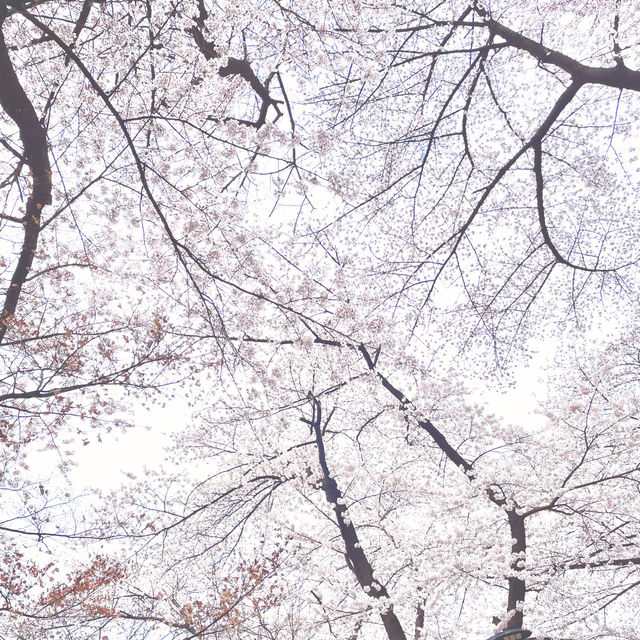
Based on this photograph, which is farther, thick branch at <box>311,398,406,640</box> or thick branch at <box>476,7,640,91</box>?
thick branch at <box>311,398,406,640</box>

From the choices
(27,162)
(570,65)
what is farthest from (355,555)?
(570,65)

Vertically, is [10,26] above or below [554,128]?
above

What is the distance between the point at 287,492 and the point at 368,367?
3.62 metres

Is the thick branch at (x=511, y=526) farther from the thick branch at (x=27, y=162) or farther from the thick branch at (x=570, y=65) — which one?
the thick branch at (x=27, y=162)

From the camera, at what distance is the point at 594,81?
196 inches

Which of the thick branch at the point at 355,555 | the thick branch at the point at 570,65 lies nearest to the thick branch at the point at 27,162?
the thick branch at the point at 570,65

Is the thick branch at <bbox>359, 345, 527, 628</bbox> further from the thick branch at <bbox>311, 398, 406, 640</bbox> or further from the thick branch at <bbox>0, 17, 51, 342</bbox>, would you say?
the thick branch at <bbox>0, 17, 51, 342</bbox>

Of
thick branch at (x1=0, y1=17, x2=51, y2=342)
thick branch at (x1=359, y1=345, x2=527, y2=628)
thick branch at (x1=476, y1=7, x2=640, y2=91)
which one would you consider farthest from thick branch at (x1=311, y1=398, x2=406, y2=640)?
thick branch at (x1=476, y1=7, x2=640, y2=91)

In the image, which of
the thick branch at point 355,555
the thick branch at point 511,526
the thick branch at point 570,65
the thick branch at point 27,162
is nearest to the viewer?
the thick branch at point 27,162

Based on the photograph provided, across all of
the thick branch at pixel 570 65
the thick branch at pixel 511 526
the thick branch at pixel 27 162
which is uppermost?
the thick branch at pixel 570 65

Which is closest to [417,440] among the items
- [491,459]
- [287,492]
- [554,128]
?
[491,459]

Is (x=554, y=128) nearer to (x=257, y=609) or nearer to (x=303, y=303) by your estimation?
(x=303, y=303)

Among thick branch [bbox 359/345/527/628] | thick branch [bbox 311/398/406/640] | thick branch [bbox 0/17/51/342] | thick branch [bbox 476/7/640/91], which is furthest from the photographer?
thick branch [bbox 311/398/406/640]

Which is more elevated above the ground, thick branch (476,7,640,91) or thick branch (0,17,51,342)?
thick branch (476,7,640,91)
